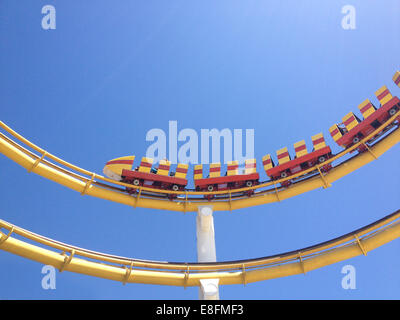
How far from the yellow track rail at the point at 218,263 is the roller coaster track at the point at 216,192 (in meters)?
2.55

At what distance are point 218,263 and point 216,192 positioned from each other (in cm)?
292

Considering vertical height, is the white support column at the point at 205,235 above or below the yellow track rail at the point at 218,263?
above

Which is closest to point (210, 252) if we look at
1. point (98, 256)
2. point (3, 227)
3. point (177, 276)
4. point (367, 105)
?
point (177, 276)

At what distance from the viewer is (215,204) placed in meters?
14.1

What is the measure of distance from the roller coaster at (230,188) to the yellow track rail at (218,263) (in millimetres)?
25

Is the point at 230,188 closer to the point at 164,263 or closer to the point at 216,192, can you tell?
the point at 216,192

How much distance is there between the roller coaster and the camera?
11078 millimetres

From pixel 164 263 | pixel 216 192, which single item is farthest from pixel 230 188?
pixel 164 263

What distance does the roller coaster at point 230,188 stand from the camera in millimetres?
11078

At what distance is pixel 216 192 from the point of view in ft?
45.6

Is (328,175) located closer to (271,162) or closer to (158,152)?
(271,162)

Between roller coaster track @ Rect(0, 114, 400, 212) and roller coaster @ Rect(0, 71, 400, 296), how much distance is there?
3 cm

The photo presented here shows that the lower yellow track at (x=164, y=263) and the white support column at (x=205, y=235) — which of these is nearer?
the lower yellow track at (x=164, y=263)

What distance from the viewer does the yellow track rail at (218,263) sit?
10391mm
